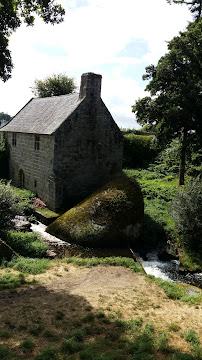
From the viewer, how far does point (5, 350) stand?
5574mm

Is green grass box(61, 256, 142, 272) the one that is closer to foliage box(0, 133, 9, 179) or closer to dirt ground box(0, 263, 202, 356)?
dirt ground box(0, 263, 202, 356)

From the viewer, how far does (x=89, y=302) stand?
338 inches

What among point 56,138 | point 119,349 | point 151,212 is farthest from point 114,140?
point 119,349

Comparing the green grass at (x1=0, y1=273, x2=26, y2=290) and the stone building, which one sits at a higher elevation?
the stone building

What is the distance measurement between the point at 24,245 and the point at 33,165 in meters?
9.81

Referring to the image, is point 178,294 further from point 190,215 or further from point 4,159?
point 4,159

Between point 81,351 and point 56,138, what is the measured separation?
1420cm

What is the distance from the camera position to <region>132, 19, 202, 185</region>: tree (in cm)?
1709

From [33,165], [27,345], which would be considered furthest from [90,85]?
[27,345]

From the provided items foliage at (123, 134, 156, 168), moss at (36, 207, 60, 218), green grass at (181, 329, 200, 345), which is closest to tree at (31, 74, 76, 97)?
foliage at (123, 134, 156, 168)

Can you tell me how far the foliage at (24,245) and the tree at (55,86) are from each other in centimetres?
4160

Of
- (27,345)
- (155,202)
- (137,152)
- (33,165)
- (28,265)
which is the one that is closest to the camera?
(27,345)

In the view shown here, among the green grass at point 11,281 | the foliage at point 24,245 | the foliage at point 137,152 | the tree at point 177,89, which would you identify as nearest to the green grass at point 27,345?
the green grass at point 11,281

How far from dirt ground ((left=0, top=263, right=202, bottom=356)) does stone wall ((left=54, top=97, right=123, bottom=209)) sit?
28.0ft
